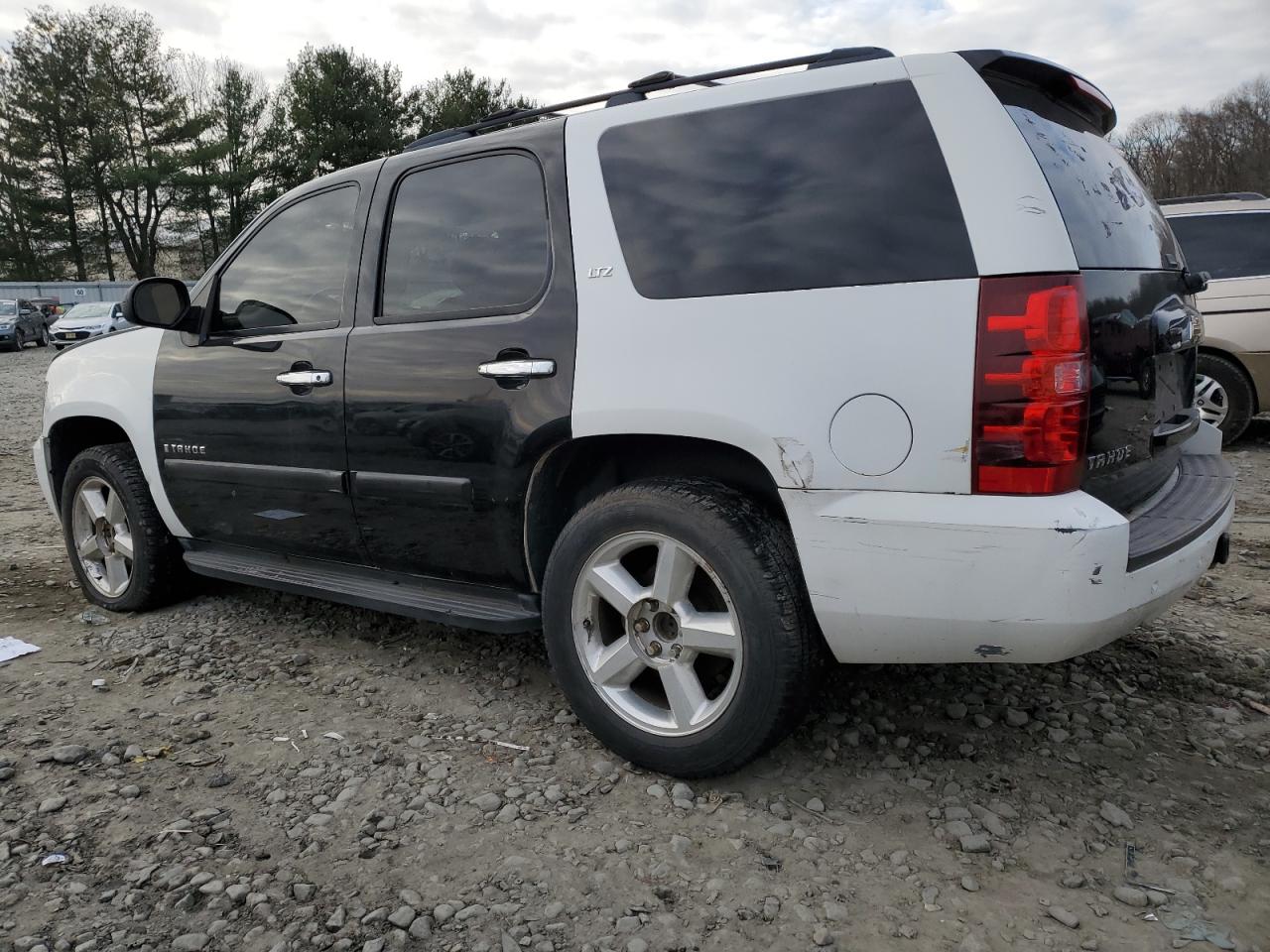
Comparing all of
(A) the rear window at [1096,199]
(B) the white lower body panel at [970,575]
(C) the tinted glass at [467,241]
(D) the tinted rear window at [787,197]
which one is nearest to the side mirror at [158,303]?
(C) the tinted glass at [467,241]

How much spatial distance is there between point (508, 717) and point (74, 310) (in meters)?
27.1

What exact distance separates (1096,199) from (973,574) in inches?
41.0

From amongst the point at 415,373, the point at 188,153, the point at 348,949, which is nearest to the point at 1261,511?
the point at 415,373

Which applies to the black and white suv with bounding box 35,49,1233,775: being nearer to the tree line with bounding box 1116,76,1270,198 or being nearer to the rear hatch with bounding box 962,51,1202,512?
the rear hatch with bounding box 962,51,1202,512

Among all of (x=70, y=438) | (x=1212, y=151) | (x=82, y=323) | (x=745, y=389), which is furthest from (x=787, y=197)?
(x=1212, y=151)

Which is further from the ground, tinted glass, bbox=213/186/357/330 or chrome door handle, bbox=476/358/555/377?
tinted glass, bbox=213/186/357/330

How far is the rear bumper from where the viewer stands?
2021 millimetres

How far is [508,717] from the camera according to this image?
304 cm

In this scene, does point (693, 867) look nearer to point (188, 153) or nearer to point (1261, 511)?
point (1261, 511)

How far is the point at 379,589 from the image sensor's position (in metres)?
3.26

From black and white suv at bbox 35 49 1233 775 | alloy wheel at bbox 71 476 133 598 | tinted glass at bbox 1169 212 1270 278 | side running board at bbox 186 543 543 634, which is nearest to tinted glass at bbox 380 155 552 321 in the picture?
black and white suv at bbox 35 49 1233 775

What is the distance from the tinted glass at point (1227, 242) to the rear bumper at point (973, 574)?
5.81 meters

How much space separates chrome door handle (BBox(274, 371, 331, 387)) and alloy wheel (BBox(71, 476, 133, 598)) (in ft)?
4.39

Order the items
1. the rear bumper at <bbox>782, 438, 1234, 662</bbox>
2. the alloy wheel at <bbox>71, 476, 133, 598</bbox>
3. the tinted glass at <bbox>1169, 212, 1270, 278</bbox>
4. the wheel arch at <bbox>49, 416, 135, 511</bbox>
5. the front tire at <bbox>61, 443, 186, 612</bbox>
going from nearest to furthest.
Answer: the rear bumper at <bbox>782, 438, 1234, 662</bbox> < the front tire at <bbox>61, 443, 186, 612</bbox> < the alloy wheel at <bbox>71, 476, 133, 598</bbox> < the wheel arch at <bbox>49, 416, 135, 511</bbox> < the tinted glass at <bbox>1169, 212, 1270, 278</bbox>
